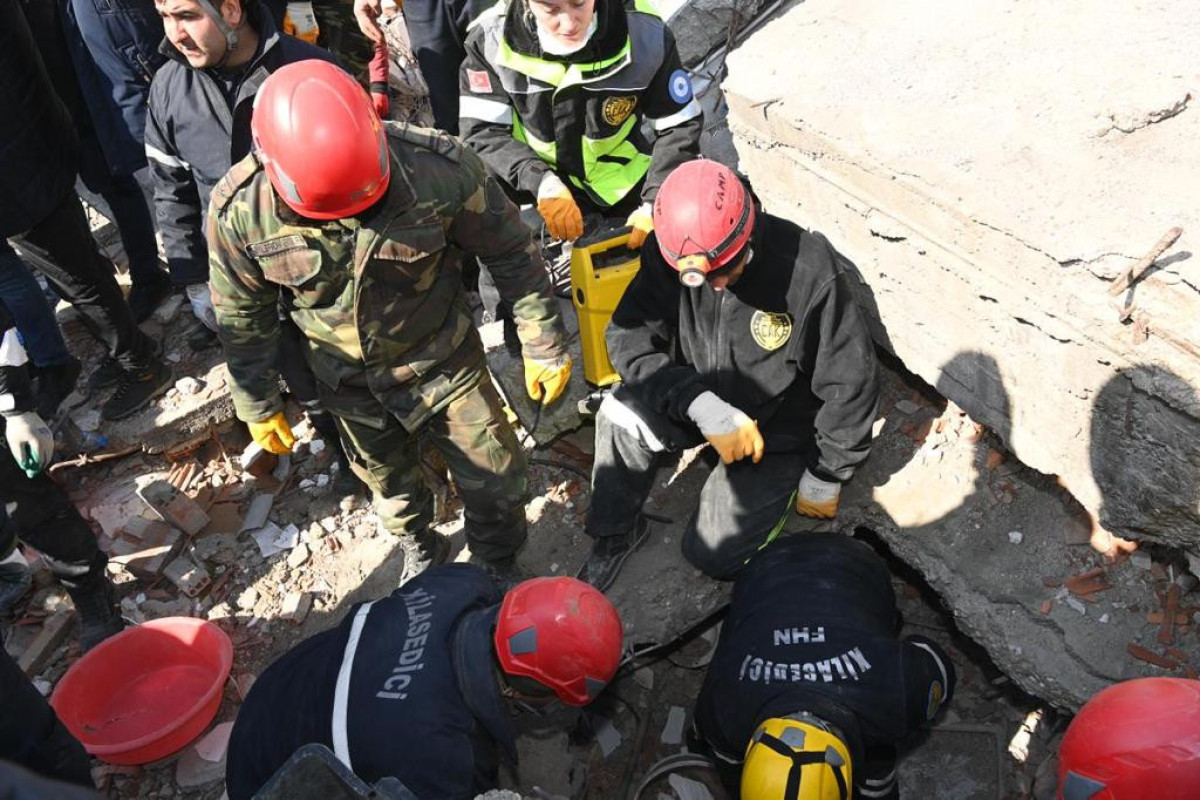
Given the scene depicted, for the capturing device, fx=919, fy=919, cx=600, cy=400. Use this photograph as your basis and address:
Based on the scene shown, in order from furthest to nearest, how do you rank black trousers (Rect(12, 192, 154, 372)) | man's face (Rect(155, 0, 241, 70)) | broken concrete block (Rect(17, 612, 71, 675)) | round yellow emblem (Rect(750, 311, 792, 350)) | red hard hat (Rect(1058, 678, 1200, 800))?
black trousers (Rect(12, 192, 154, 372)) → broken concrete block (Rect(17, 612, 71, 675)) → round yellow emblem (Rect(750, 311, 792, 350)) → man's face (Rect(155, 0, 241, 70)) → red hard hat (Rect(1058, 678, 1200, 800))

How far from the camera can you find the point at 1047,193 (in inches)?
116

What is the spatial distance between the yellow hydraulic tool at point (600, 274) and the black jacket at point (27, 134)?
96.8 inches

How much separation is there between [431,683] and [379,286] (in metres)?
1.44

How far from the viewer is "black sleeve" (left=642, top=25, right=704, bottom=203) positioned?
160 inches

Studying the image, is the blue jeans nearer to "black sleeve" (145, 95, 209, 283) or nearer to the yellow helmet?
"black sleeve" (145, 95, 209, 283)

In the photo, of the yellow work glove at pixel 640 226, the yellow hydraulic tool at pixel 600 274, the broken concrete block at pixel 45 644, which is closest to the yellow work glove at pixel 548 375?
the yellow hydraulic tool at pixel 600 274

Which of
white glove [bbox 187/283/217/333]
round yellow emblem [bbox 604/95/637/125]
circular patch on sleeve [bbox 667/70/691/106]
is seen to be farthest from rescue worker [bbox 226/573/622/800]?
white glove [bbox 187/283/217/333]


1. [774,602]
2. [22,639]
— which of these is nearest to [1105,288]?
[774,602]

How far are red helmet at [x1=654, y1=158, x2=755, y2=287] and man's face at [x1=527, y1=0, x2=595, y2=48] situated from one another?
Answer: 0.92 m

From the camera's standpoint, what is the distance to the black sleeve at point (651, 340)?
12.0 feet

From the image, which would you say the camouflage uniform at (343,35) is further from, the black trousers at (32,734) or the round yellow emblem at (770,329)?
the black trousers at (32,734)

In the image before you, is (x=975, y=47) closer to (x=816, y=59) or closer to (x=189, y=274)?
(x=816, y=59)

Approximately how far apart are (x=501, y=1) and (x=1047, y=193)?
2.42m

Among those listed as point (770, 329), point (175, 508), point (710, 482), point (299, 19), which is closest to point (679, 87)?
point (770, 329)
